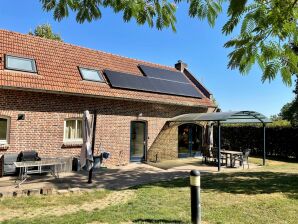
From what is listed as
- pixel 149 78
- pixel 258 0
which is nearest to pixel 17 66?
pixel 149 78

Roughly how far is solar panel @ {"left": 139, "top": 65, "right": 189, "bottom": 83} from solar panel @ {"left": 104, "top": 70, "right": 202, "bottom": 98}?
0.43 m

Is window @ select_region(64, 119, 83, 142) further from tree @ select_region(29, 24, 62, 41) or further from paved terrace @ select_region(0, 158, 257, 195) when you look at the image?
tree @ select_region(29, 24, 62, 41)

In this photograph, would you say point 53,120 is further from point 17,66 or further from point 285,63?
point 285,63

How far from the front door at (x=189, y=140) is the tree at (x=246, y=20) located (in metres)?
15.4

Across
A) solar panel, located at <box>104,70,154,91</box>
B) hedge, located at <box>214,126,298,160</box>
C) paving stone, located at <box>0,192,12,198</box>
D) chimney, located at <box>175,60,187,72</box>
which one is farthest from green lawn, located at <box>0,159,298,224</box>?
chimney, located at <box>175,60,187,72</box>

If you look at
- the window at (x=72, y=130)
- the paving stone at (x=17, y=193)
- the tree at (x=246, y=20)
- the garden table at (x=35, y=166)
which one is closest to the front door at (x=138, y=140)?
the window at (x=72, y=130)

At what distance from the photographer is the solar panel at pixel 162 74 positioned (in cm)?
1944

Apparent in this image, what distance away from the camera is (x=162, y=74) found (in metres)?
20.3

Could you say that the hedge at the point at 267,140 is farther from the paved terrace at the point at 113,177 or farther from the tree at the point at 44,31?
the tree at the point at 44,31

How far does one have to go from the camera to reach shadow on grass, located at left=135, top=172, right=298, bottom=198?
1024cm

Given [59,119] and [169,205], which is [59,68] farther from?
[169,205]

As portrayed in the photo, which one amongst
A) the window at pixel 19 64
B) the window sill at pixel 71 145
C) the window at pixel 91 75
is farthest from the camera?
the window at pixel 91 75

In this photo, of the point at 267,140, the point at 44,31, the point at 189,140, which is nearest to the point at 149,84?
the point at 189,140

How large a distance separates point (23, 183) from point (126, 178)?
4020 millimetres
